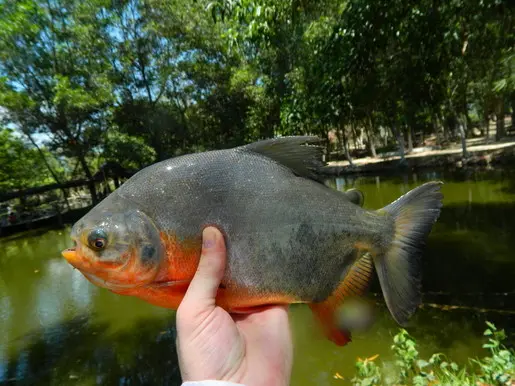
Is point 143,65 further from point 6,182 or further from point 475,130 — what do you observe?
point 475,130

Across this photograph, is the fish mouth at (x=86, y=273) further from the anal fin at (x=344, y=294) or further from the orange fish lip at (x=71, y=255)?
the anal fin at (x=344, y=294)

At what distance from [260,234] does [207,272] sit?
0.96 ft

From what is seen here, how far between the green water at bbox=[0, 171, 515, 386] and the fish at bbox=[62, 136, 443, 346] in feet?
14.0

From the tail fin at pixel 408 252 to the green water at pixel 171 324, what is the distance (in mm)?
4182

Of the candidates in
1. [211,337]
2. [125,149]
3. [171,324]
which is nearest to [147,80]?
[125,149]

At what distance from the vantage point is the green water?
6020 mm

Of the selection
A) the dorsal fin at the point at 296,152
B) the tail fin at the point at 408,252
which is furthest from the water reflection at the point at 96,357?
the dorsal fin at the point at 296,152

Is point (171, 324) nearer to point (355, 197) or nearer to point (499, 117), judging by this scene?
point (355, 197)

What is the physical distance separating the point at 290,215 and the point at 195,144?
27824mm

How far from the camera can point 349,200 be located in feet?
6.54

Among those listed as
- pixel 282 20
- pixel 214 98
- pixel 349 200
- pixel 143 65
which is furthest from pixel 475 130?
pixel 349 200

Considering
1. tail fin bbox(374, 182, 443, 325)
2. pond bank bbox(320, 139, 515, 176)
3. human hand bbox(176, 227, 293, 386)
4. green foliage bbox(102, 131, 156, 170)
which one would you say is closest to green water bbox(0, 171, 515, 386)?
tail fin bbox(374, 182, 443, 325)

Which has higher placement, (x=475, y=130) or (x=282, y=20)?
(x=282, y=20)

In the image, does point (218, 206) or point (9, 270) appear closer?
point (218, 206)
